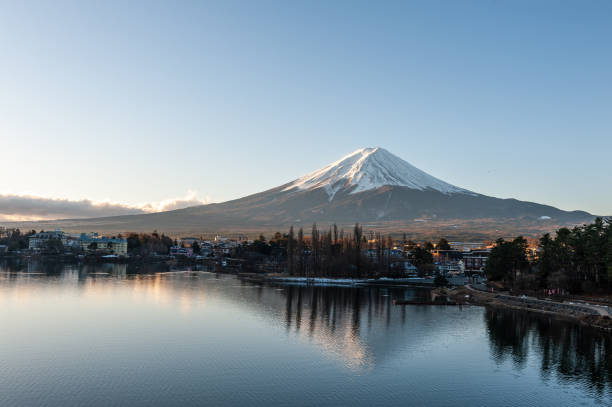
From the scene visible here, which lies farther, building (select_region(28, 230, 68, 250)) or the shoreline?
building (select_region(28, 230, 68, 250))

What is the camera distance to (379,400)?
18.2 m

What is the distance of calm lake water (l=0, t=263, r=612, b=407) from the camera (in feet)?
60.6

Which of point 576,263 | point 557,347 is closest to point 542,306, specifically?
point 576,263

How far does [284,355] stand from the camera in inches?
960

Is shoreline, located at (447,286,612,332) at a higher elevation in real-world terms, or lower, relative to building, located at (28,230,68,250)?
lower

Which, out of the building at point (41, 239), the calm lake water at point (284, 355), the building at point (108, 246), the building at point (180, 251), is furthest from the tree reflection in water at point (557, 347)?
the building at point (41, 239)

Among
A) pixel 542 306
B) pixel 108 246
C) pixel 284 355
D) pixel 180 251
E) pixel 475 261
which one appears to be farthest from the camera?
pixel 180 251

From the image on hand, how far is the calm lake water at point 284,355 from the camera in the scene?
18484 millimetres

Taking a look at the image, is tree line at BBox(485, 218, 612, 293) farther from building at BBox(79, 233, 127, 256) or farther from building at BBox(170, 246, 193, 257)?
building at BBox(79, 233, 127, 256)

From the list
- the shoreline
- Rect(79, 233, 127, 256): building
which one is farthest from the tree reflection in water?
Rect(79, 233, 127, 256): building

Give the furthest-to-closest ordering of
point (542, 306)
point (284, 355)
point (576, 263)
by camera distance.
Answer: point (576, 263)
point (542, 306)
point (284, 355)

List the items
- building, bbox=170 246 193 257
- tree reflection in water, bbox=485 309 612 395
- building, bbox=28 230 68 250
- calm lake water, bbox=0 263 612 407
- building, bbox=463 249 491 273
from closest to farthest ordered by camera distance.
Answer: calm lake water, bbox=0 263 612 407 → tree reflection in water, bbox=485 309 612 395 → building, bbox=463 249 491 273 → building, bbox=28 230 68 250 → building, bbox=170 246 193 257

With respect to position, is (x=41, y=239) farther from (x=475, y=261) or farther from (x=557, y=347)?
(x=557, y=347)

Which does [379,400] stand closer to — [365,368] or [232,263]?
[365,368]
